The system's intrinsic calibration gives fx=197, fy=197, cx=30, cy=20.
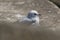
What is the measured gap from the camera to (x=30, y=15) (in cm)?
304

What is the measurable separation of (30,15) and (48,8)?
53cm

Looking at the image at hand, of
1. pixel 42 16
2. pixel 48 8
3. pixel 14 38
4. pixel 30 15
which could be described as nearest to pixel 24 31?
pixel 14 38

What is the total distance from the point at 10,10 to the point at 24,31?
257cm

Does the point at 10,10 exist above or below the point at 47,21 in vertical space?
above

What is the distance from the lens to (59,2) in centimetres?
393

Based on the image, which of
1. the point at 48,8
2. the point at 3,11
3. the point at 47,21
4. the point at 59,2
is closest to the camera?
the point at 47,21

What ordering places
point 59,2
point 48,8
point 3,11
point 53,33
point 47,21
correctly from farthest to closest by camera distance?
point 59,2 < point 48,8 < point 3,11 < point 47,21 < point 53,33

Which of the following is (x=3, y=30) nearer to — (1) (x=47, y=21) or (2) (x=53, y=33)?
(2) (x=53, y=33)

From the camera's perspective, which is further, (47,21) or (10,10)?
(10,10)

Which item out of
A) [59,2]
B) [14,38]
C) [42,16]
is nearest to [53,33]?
[14,38]

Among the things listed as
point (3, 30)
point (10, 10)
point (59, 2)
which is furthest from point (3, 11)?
point (3, 30)

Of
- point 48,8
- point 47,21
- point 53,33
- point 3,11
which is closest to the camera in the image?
point 53,33

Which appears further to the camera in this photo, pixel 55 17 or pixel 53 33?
pixel 55 17

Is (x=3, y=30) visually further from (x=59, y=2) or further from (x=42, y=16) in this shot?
(x=59, y=2)
